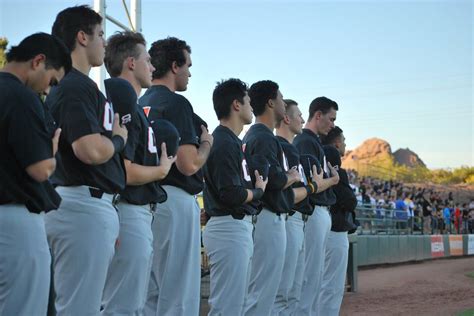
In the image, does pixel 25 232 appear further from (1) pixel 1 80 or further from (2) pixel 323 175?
(2) pixel 323 175

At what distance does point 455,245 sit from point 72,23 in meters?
29.3

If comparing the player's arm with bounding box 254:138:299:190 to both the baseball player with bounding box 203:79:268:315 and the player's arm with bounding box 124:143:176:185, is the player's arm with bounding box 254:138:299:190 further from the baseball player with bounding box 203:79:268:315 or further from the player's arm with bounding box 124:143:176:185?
the player's arm with bounding box 124:143:176:185

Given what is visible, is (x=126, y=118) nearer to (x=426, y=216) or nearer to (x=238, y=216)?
(x=238, y=216)

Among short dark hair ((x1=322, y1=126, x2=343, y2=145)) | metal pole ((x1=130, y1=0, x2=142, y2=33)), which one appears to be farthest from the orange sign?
short dark hair ((x1=322, y1=126, x2=343, y2=145))

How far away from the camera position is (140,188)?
14.7 ft

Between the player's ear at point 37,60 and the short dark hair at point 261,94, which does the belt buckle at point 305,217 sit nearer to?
the short dark hair at point 261,94

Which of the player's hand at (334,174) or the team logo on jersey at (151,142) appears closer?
the team logo on jersey at (151,142)

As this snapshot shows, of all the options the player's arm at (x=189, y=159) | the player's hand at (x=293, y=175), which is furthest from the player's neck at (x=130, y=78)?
the player's hand at (x=293, y=175)

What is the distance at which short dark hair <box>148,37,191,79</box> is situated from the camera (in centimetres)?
543

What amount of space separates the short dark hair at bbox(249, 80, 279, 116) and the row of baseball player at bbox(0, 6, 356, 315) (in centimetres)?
1

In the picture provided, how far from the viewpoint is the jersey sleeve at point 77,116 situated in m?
3.79

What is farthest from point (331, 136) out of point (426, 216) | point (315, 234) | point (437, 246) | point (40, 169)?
point (426, 216)

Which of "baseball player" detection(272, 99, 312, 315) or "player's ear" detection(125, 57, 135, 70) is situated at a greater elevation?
"player's ear" detection(125, 57, 135, 70)

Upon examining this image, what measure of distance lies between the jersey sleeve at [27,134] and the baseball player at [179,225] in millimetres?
1691
